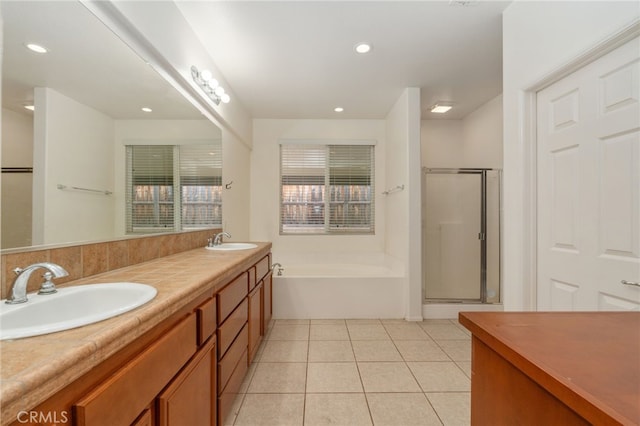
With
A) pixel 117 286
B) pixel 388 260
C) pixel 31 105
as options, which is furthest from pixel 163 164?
pixel 388 260

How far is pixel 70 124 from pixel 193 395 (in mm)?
1219

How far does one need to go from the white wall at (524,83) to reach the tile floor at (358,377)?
752 millimetres

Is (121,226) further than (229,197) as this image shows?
No

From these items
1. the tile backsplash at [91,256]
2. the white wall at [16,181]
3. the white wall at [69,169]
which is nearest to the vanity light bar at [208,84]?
the white wall at [69,169]

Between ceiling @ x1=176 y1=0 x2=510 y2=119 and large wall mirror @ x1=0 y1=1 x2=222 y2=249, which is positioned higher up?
ceiling @ x1=176 y1=0 x2=510 y2=119

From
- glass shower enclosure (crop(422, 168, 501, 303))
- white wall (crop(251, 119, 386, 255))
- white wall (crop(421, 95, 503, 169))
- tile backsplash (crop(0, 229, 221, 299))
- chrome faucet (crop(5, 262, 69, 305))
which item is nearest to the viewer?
chrome faucet (crop(5, 262, 69, 305))

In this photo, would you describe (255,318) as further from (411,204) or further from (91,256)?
(411,204)

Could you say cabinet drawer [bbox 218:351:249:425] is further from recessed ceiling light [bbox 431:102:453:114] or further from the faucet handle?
recessed ceiling light [bbox 431:102:453:114]

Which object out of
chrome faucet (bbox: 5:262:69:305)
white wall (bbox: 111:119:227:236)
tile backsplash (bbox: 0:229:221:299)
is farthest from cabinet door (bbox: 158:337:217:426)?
white wall (bbox: 111:119:227:236)

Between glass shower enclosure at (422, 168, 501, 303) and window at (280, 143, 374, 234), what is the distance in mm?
1005

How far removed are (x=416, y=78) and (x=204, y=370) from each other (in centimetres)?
303

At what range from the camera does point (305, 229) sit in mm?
4152

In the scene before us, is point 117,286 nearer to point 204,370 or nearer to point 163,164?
point 204,370

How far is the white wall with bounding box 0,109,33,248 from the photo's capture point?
0.91m
